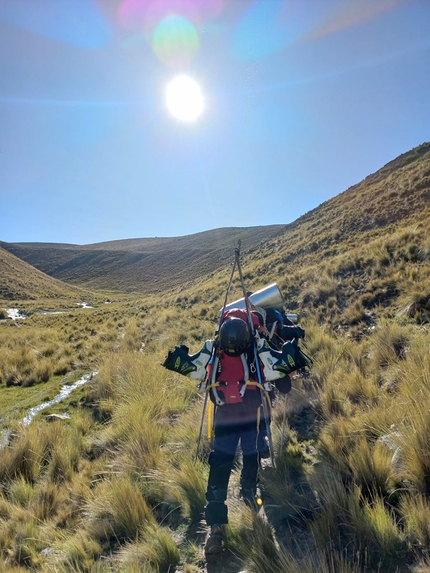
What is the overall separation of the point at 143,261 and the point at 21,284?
50.7m

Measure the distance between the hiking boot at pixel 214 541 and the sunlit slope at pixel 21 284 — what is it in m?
52.2

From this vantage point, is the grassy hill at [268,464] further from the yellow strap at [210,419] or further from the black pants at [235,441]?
the yellow strap at [210,419]

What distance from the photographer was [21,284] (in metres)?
54.5

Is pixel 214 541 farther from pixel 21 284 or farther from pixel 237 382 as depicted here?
pixel 21 284

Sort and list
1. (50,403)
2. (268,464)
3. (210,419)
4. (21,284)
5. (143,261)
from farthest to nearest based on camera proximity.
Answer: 1. (143,261)
2. (21,284)
3. (50,403)
4. (268,464)
5. (210,419)

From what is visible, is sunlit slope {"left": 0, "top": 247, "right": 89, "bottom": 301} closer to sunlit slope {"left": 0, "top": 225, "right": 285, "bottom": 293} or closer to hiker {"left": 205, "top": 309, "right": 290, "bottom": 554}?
sunlit slope {"left": 0, "top": 225, "right": 285, "bottom": 293}

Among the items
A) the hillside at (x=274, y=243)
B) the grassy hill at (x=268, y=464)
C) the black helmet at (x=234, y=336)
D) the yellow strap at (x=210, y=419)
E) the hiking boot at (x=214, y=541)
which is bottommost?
the hiking boot at (x=214, y=541)

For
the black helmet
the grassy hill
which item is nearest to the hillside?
the grassy hill

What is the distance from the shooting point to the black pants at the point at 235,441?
3016 millimetres

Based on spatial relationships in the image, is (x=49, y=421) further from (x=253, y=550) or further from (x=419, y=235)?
(x=419, y=235)

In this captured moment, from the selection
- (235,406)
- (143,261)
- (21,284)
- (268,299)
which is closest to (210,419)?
(235,406)

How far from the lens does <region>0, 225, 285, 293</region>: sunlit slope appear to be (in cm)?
8344

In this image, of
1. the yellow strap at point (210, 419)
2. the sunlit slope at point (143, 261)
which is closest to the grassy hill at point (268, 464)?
the yellow strap at point (210, 419)

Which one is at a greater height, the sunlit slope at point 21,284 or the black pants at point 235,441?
the sunlit slope at point 21,284
